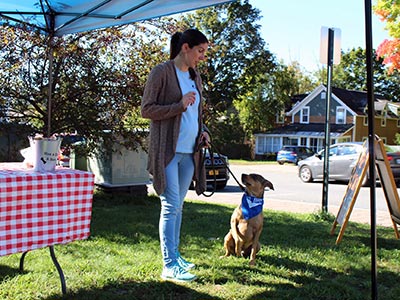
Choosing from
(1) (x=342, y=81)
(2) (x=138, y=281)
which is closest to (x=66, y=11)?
(2) (x=138, y=281)

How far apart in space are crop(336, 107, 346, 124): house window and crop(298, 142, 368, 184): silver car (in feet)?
70.7

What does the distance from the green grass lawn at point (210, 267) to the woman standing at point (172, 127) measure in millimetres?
319

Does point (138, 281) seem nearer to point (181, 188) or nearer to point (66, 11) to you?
point (181, 188)

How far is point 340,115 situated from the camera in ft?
122

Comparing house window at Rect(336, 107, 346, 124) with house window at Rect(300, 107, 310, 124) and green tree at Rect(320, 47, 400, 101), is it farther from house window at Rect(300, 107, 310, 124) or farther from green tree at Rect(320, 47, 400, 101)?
green tree at Rect(320, 47, 400, 101)

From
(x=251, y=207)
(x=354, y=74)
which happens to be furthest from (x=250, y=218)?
(x=354, y=74)

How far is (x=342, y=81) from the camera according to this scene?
174ft

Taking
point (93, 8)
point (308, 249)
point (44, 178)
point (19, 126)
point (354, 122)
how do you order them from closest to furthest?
point (44, 178)
point (93, 8)
point (308, 249)
point (19, 126)
point (354, 122)

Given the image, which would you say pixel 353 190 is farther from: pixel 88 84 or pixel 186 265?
pixel 88 84

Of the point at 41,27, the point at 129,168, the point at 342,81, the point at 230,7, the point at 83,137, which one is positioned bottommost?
the point at 129,168

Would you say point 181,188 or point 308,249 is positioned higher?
point 181,188

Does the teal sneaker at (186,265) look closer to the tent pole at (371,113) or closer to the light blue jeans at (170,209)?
the light blue jeans at (170,209)

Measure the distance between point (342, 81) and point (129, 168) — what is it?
4852cm

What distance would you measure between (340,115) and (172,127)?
35.7 meters
